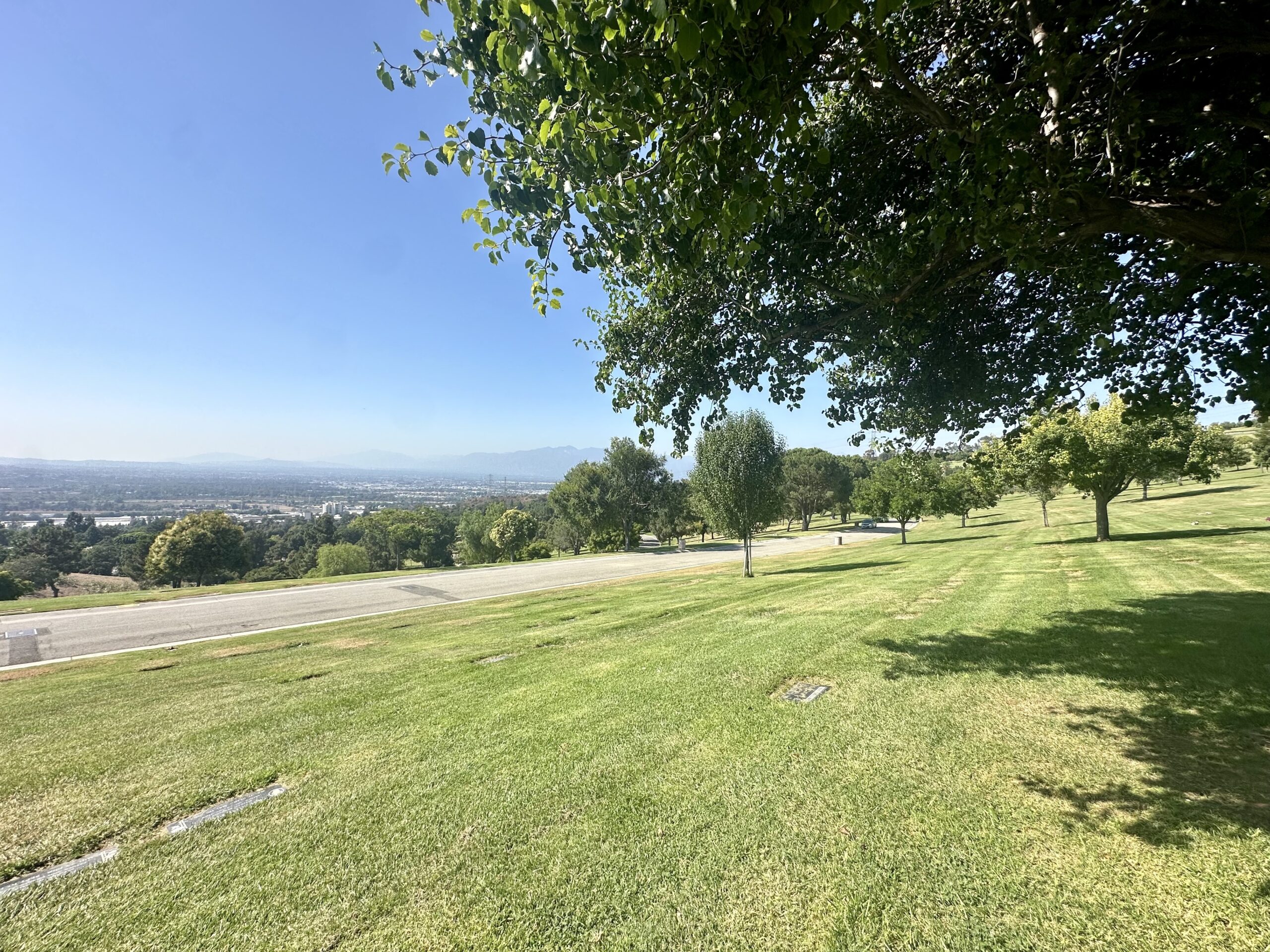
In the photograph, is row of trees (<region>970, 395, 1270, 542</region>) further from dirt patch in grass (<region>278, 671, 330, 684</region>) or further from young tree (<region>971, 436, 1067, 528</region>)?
dirt patch in grass (<region>278, 671, 330, 684</region>)

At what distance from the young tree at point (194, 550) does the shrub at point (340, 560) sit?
1319 centimetres

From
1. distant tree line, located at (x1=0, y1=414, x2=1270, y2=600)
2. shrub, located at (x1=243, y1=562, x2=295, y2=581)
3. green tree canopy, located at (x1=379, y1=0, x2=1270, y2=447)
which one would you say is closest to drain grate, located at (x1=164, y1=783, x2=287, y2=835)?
green tree canopy, located at (x1=379, y1=0, x2=1270, y2=447)

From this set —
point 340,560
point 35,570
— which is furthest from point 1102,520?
point 35,570

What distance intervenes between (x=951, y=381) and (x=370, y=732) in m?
8.60

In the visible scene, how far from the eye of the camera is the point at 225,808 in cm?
361

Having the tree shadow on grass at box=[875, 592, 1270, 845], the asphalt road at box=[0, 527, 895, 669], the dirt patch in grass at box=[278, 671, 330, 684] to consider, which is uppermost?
the tree shadow on grass at box=[875, 592, 1270, 845]

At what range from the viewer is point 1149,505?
1398 inches

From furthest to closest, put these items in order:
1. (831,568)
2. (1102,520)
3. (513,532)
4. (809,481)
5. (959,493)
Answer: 1. (809,481)
2. (513,532)
3. (959,493)
4. (1102,520)
5. (831,568)

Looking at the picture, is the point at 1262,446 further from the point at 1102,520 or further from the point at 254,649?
the point at 254,649

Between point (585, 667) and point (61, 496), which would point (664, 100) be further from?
point (61, 496)

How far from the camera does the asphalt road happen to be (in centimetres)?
1134

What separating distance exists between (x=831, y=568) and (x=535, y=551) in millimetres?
35166

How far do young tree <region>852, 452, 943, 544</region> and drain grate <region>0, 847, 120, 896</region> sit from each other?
26.9m

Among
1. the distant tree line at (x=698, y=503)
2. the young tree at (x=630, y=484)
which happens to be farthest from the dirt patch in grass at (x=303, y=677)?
the young tree at (x=630, y=484)
